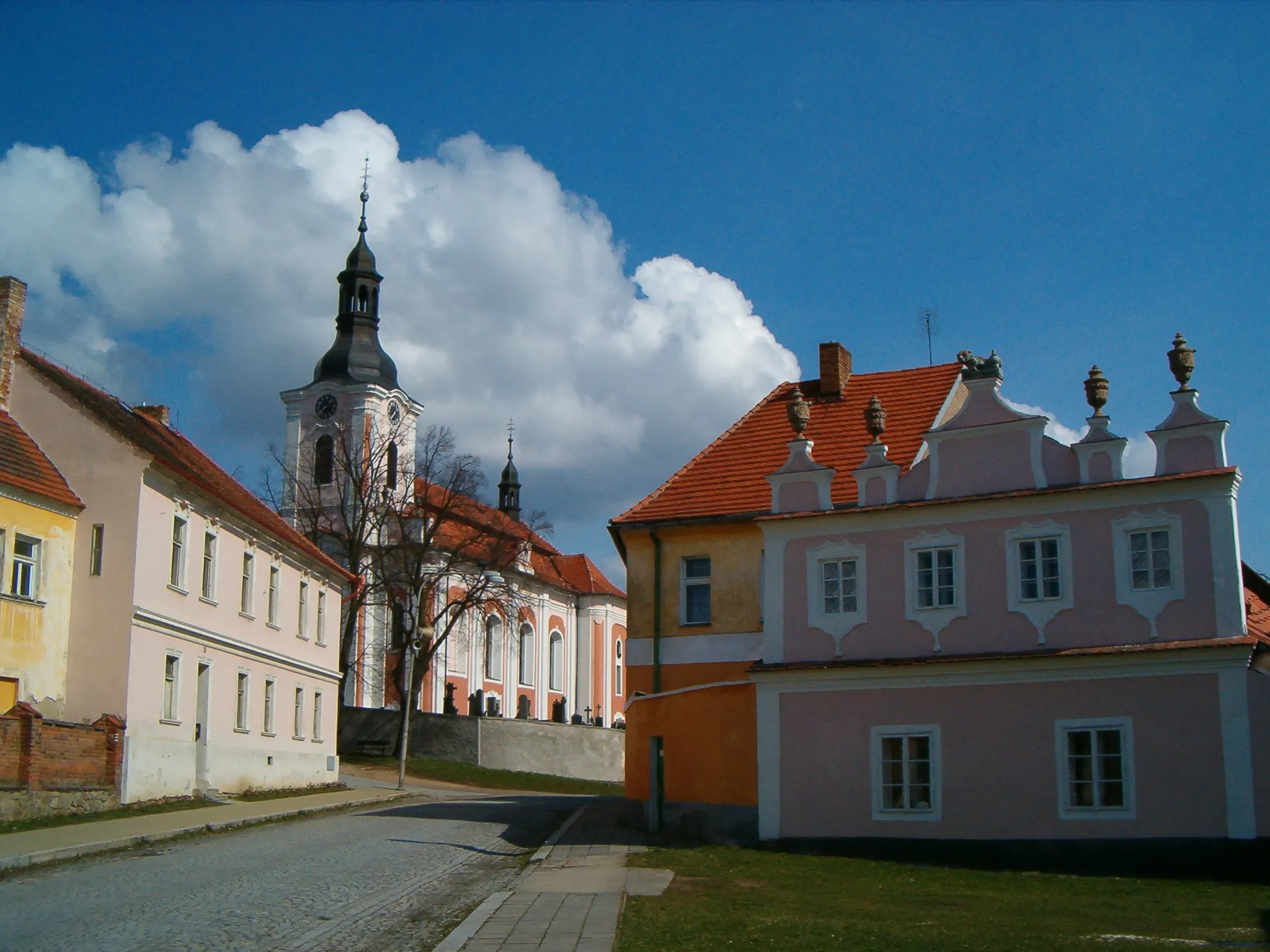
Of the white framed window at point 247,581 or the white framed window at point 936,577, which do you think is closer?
the white framed window at point 936,577

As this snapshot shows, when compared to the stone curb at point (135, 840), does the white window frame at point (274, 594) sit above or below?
above

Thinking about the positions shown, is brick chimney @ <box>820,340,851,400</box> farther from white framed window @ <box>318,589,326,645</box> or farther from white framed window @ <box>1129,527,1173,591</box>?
white framed window @ <box>318,589,326,645</box>

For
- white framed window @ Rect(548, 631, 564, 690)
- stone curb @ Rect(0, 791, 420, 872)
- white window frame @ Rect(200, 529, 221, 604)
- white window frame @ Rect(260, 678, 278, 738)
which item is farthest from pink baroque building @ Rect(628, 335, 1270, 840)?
white framed window @ Rect(548, 631, 564, 690)

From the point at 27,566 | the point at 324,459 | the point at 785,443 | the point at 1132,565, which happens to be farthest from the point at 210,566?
the point at 324,459

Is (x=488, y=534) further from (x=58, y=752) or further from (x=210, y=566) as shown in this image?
(x=58, y=752)

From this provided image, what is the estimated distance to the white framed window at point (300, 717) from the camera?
1465 inches

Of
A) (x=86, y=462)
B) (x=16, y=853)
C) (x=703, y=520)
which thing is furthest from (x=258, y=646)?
(x=16, y=853)

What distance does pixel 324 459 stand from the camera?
6650cm

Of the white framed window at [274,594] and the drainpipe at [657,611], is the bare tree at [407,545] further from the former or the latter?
the drainpipe at [657,611]

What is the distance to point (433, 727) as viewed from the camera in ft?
163

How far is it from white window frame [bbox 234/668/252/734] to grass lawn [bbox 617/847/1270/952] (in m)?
17.3

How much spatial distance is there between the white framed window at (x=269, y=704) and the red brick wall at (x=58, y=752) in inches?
370

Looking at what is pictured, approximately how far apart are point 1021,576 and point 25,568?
60.2 feet

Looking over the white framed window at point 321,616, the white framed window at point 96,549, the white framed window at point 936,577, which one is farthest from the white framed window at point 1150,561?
the white framed window at point 321,616
